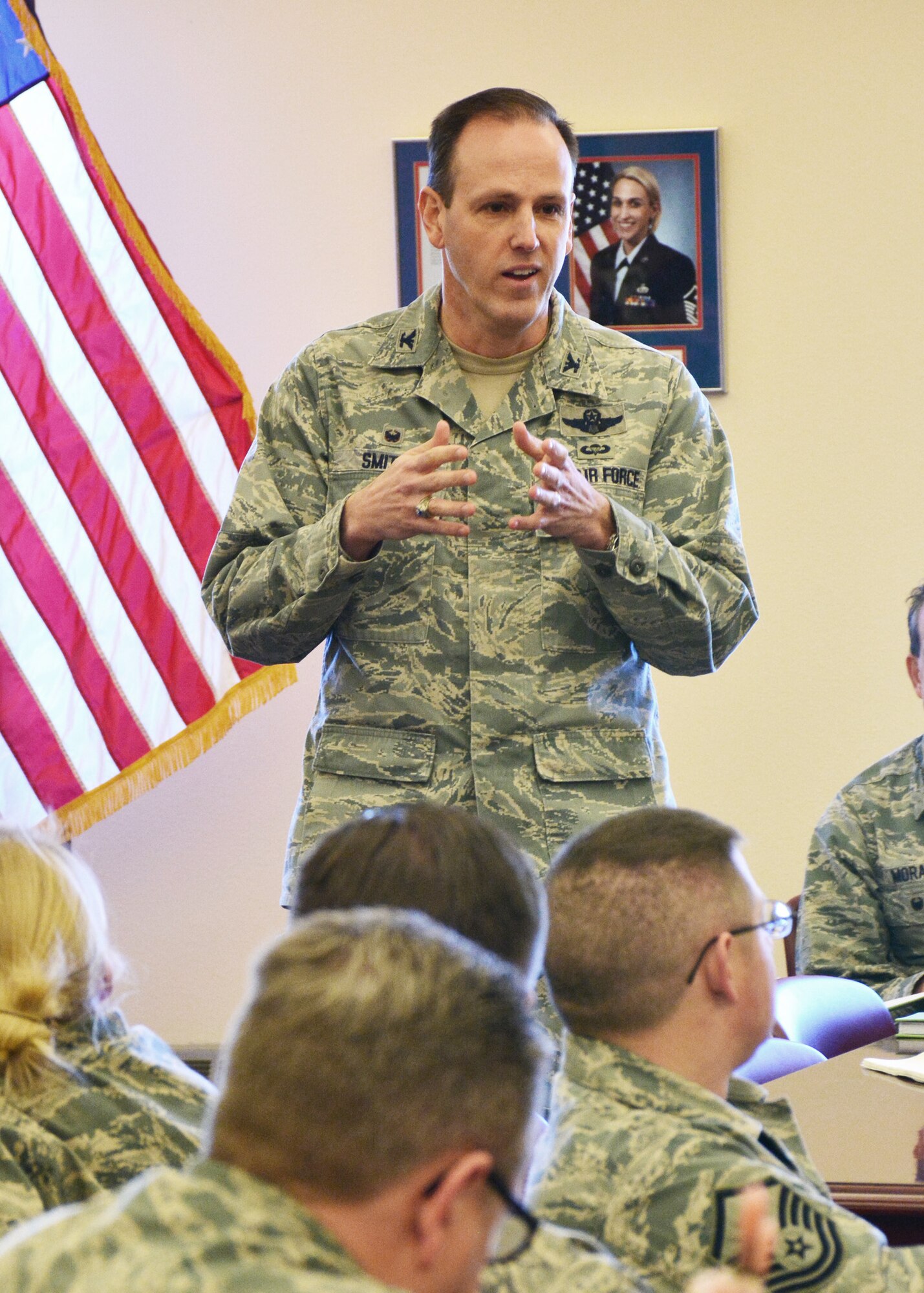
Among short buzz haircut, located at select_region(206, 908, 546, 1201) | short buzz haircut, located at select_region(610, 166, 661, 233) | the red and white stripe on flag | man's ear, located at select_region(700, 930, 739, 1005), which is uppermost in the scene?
short buzz haircut, located at select_region(610, 166, 661, 233)

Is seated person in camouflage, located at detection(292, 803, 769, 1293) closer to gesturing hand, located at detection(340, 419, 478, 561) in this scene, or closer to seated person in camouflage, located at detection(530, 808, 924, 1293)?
seated person in camouflage, located at detection(530, 808, 924, 1293)

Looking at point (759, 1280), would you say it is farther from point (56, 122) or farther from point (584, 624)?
point (56, 122)

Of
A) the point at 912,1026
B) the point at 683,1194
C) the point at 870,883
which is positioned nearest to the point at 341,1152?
the point at 683,1194

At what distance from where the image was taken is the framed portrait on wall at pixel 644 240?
3.77m

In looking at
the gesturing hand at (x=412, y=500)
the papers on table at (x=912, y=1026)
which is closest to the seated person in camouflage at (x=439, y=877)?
the gesturing hand at (x=412, y=500)

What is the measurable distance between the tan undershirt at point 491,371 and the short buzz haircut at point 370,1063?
4.58 ft

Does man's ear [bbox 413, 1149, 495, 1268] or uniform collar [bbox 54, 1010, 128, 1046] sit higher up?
man's ear [bbox 413, 1149, 495, 1268]

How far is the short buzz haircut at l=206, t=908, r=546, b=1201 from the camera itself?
73 centimetres

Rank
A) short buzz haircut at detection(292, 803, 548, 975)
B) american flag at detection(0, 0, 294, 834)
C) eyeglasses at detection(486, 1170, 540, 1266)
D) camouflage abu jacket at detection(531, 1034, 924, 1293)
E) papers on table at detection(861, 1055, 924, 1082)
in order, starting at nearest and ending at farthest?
1. eyeglasses at detection(486, 1170, 540, 1266)
2. camouflage abu jacket at detection(531, 1034, 924, 1293)
3. short buzz haircut at detection(292, 803, 548, 975)
4. papers on table at detection(861, 1055, 924, 1082)
5. american flag at detection(0, 0, 294, 834)

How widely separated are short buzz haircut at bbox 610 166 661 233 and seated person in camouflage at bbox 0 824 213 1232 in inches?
111

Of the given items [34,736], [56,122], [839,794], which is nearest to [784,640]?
[839,794]

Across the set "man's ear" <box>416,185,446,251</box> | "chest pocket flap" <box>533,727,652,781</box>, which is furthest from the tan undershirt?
"chest pocket flap" <box>533,727,652,781</box>

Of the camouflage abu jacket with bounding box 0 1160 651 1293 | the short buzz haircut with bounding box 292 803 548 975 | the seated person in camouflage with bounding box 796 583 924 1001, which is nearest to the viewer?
the camouflage abu jacket with bounding box 0 1160 651 1293

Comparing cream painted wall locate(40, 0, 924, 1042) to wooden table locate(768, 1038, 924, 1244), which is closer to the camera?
wooden table locate(768, 1038, 924, 1244)
